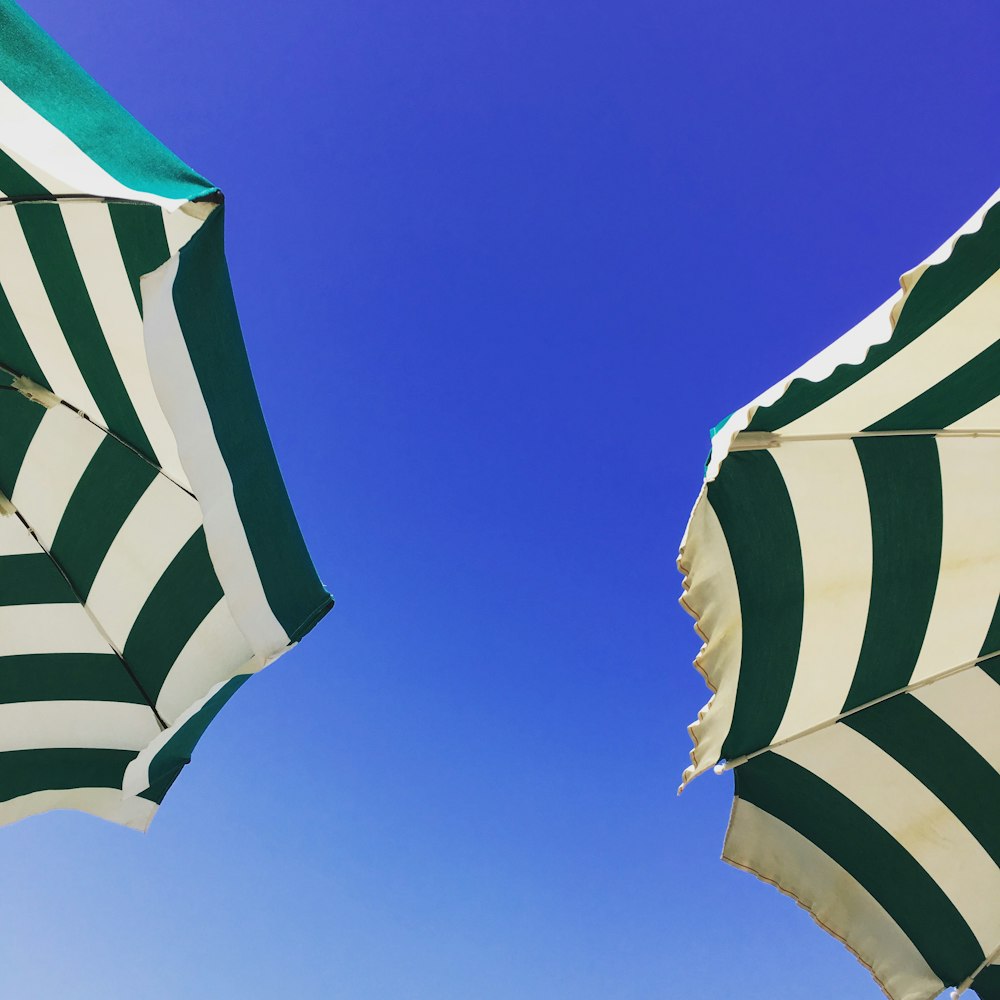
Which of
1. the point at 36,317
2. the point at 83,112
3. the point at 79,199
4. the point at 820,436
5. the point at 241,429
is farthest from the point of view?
the point at 36,317

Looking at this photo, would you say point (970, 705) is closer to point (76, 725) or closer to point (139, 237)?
point (139, 237)

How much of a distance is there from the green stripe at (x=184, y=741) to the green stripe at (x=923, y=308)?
201 cm

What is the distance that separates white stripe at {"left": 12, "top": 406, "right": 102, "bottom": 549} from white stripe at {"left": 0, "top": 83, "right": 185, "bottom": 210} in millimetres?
1274

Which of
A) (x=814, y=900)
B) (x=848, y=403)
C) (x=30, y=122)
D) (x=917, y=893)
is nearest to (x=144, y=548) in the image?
(x=30, y=122)

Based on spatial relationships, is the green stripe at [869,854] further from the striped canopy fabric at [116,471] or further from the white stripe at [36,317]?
the white stripe at [36,317]

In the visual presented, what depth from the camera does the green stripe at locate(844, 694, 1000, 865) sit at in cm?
269

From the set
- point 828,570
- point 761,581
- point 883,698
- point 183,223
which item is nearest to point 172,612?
point 183,223

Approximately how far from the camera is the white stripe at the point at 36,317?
84.8 inches

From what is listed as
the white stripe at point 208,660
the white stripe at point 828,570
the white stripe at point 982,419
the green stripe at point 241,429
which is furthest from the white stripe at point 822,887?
the white stripe at point 208,660

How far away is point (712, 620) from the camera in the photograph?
221 centimetres

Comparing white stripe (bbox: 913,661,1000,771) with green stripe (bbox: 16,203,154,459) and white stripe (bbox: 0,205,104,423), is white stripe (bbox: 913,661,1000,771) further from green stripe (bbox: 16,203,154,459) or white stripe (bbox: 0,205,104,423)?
white stripe (bbox: 0,205,104,423)

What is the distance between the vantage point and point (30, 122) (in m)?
1.64

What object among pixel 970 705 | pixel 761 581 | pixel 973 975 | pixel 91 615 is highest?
pixel 91 615

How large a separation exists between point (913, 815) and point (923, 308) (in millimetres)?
1959
